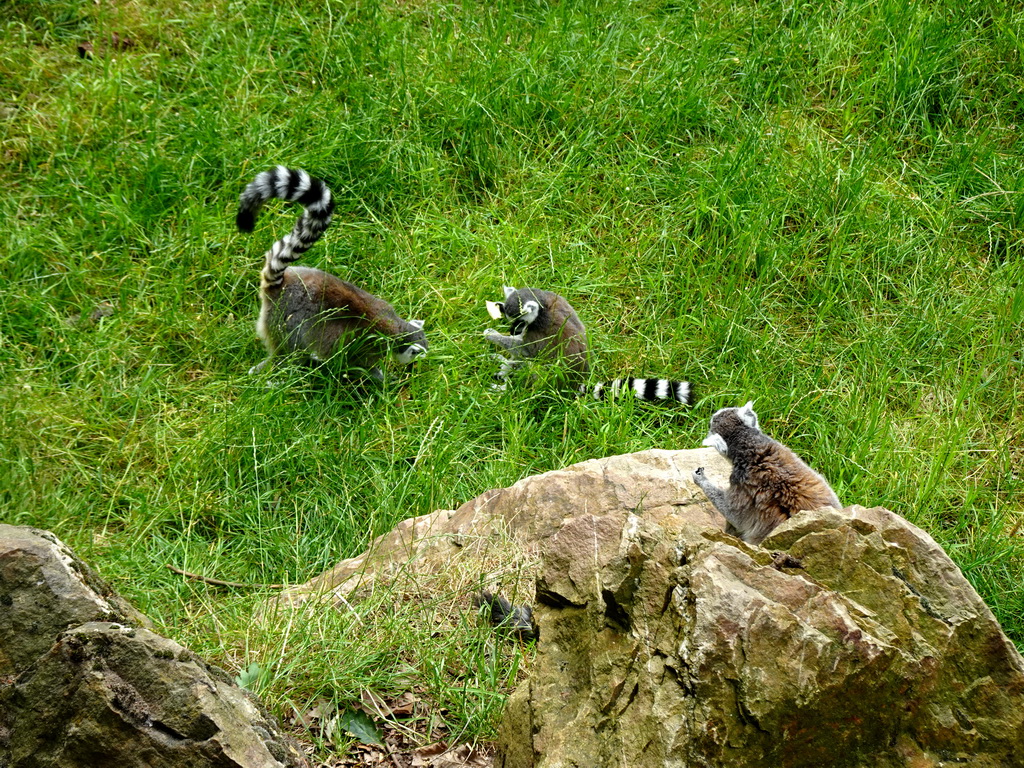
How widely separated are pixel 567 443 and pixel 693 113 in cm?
285

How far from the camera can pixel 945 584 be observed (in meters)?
2.52

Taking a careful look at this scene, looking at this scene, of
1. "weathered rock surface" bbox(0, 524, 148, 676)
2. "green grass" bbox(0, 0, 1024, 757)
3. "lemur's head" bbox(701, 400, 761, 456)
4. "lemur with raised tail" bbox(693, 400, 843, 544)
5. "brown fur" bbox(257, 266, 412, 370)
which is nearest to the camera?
"weathered rock surface" bbox(0, 524, 148, 676)

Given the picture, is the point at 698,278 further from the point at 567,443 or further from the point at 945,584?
the point at 945,584

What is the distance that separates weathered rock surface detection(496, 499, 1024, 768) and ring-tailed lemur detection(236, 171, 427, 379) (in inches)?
118

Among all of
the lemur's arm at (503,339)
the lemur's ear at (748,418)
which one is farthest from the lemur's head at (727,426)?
the lemur's arm at (503,339)

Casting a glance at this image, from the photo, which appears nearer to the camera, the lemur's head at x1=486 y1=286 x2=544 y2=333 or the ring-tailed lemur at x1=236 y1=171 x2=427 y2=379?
the ring-tailed lemur at x1=236 y1=171 x2=427 y2=379

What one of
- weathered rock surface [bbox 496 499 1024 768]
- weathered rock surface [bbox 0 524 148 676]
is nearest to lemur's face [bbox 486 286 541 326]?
weathered rock surface [bbox 496 499 1024 768]

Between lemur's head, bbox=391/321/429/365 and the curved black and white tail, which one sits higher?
the curved black and white tail

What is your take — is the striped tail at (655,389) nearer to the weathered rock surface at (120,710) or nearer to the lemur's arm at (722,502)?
the lemur's arm at (722,502)

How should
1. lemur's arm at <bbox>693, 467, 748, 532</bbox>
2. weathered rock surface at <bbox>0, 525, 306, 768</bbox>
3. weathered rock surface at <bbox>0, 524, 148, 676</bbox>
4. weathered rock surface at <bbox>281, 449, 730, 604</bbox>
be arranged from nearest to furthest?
weathered rock surface at <bbox>0, 525, 306, 768</bbox>
weathered rock surface at <bbox>0, 524, 148, 676</bbox>
weathered rock surface at <bbox>281, 449, 730, 604</bbox>
lemur's arm at <bbox>693, 467, 748, 532</bbox>

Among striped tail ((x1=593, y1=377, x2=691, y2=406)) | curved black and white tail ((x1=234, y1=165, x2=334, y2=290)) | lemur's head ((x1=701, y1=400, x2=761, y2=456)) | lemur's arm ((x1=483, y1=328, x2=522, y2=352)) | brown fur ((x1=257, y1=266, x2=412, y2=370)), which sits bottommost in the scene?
striped tail ((x1=593, y1=377, x2=691, y2=406))

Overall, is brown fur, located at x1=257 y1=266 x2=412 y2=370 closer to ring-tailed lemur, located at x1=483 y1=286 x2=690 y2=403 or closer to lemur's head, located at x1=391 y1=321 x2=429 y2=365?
lemur's head, located at x1=391 y1=321 x2=429 y2=365

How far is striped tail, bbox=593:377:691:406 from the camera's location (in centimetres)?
532

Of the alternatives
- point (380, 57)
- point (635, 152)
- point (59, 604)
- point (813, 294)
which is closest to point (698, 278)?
point (813, 294)
